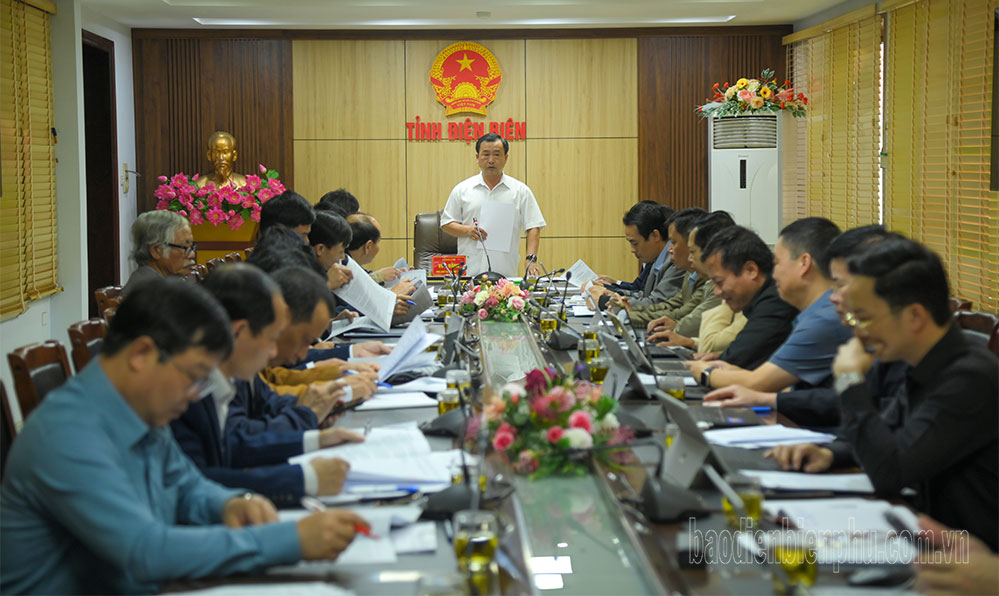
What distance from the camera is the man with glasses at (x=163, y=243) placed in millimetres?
4867

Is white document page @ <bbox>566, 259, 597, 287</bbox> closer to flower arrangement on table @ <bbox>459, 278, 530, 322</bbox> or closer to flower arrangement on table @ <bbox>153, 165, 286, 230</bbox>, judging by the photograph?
flower arrangement on table @ <bbox>459, 278, 530, 322</bbox>

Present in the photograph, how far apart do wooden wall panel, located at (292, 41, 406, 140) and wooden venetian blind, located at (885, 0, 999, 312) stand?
4473mm

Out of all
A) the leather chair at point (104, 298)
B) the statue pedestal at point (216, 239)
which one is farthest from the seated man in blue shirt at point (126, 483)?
the statue pedestal at point (216, 239)

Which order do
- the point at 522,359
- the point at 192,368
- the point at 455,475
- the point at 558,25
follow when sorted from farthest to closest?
the point at 558,25
the point at 522,359
the point at 455,475
the point at 192,368

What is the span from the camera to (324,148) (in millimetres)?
9914

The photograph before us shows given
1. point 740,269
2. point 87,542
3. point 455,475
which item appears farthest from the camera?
point 740,269

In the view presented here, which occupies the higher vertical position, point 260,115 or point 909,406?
point 260,115

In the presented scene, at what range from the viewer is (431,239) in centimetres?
805

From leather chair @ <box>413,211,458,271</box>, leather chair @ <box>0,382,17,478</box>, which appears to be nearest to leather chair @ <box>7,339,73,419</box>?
leather chair @ <box>0,382,17,478</box>

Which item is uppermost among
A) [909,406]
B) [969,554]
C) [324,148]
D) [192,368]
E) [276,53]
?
[276,53]

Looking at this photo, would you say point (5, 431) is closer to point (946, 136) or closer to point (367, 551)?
point (367, 551)

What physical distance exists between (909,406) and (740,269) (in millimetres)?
1526

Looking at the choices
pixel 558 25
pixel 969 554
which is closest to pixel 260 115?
pixel 558 25

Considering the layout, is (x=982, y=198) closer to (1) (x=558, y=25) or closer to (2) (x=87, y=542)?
(1) (x=558, y=25)
